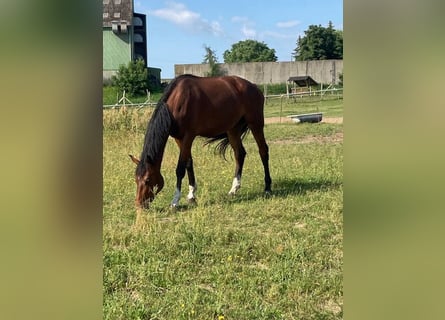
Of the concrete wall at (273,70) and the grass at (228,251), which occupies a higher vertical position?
the concrete wall at (273,70)

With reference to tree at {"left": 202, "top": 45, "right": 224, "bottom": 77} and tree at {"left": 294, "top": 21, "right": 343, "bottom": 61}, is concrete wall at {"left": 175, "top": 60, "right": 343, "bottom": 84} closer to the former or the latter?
tree at {"left": 202, "top": 45, "right": 224, "bottom": 77}

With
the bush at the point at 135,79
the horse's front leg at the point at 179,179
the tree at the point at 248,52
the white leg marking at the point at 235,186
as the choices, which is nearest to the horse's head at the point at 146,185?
the horse's front leg at the point at 179,179

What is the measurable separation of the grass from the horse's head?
133 millimetres

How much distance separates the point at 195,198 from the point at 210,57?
28.6 metres

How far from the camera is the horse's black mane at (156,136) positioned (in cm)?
470

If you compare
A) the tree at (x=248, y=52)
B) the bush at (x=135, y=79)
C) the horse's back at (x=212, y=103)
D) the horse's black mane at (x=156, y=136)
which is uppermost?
the tree at (x=248, y=52)

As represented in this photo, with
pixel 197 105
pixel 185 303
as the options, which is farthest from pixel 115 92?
pixel 185 303

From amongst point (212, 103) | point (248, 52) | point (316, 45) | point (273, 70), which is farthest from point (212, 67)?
point (248, 52)

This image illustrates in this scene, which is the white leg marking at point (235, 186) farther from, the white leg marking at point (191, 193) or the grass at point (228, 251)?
the white leg marking at point (191, 193)

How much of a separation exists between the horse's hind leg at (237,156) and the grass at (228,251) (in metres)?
0.14

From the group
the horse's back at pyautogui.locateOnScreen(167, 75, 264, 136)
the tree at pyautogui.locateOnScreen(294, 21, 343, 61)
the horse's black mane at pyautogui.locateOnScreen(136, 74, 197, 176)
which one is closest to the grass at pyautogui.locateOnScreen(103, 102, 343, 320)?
the horse's black mane at pyautogui.locateOnScreen(136, 74, 197, 176)

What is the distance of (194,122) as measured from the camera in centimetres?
547
